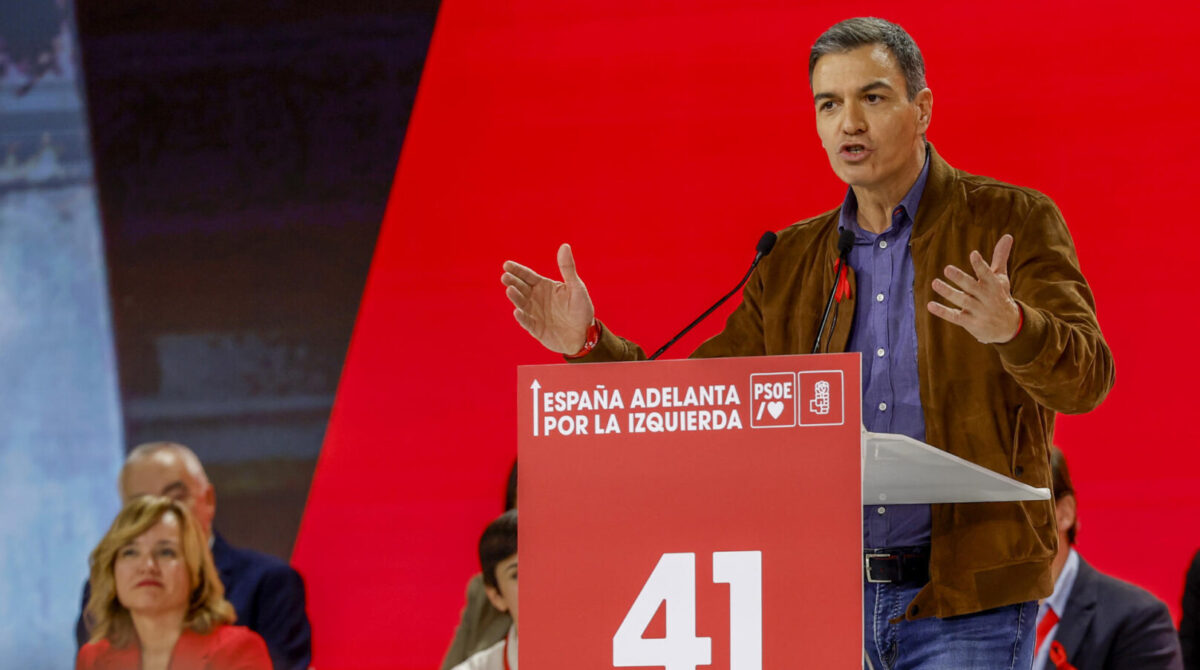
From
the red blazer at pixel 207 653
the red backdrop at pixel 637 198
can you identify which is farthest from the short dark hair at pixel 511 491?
the red blazer at pixel 207 653

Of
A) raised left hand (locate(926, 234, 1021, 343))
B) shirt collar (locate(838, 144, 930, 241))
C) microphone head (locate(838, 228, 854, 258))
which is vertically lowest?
raised left hand (locate(926, 234, 1021, 343))

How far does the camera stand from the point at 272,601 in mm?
3959

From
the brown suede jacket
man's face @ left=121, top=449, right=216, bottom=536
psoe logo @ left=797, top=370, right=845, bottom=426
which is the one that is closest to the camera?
psoe logo @ left=797, top=370, right=845, bottom=426

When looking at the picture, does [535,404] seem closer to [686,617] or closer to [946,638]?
[686,617]

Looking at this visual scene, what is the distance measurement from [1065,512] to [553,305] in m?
1.98

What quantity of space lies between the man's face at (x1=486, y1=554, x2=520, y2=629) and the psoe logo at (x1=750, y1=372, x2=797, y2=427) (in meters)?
2.13

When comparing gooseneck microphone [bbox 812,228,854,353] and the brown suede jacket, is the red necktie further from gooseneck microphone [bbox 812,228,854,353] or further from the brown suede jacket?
gooseneck microphone [bbox 812,228,854,353]

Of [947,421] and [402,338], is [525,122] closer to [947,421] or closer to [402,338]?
[402,338]

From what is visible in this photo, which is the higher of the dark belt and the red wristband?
the red wristband

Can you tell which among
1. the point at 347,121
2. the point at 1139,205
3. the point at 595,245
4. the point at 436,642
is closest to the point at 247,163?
the point at 347,121

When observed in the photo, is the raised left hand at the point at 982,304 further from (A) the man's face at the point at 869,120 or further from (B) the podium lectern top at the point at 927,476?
(A) the man's face at the point at 869,120

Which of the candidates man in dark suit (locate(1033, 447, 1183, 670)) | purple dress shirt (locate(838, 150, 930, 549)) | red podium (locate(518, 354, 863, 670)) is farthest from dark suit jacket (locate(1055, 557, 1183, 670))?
red podium (locate(518, 354, 863, 670))

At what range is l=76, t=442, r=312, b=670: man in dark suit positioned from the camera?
12.9ft

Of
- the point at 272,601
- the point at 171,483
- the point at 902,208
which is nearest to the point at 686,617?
the point at 902,208
